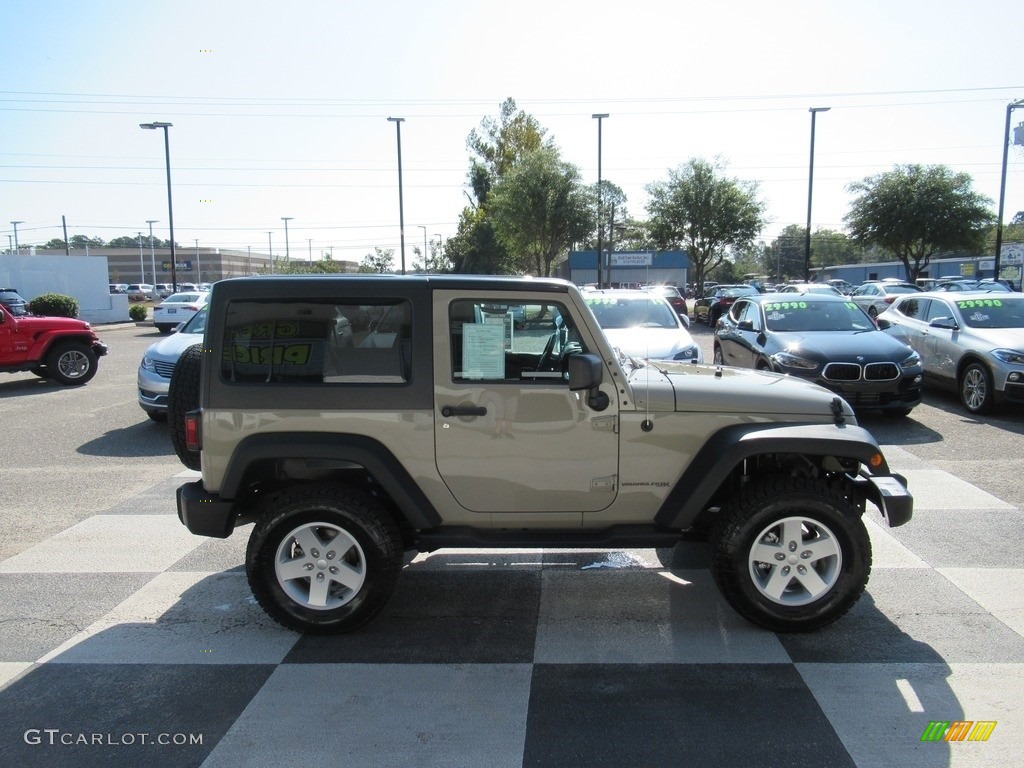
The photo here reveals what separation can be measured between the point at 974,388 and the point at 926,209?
30.0 m

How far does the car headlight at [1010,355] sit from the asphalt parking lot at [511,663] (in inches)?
171

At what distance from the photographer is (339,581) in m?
4.00

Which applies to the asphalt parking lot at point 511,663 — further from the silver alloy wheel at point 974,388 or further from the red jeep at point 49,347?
the red jeep at point 49,347

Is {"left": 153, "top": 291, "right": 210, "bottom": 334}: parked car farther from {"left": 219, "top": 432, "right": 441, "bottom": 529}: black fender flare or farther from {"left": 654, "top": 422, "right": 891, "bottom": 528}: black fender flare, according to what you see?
{"left": 654, "top": 422, "right": 891, "bottom": 528}: black fender flare

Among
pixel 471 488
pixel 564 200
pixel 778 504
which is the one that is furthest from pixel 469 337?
pixel 564 200

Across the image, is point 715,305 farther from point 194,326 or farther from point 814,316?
point 194,326

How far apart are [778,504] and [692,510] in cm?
43

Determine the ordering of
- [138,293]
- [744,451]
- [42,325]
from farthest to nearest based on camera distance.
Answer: [138,293]
[42,325]
[744,451]

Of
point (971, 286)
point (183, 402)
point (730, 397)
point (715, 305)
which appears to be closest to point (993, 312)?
point (730, 397)

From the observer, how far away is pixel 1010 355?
9.50m

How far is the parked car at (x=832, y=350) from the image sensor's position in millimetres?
9258

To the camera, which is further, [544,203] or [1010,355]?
[544,203]

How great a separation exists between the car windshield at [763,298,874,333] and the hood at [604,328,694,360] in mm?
1344

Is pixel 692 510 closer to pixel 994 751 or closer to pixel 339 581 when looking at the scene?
pixel 994 751
